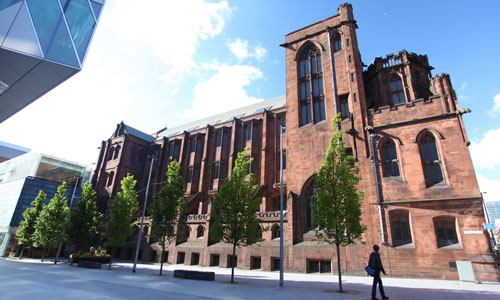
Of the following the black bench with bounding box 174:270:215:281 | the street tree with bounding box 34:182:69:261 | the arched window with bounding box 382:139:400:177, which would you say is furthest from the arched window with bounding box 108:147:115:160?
the arched window with bounding box 382:139:400:177

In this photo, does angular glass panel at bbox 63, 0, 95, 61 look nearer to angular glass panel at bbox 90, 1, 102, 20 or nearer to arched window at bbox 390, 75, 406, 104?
angular glass panel at bbox 90, 1, 102, 20

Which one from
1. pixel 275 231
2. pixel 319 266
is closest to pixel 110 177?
pixel 275 231

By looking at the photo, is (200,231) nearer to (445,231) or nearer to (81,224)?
(81,224)

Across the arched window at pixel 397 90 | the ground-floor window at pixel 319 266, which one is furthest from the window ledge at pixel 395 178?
the arched window at pixel 397 90

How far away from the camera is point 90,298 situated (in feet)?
27.0

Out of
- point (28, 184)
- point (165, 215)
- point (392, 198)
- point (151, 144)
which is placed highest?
point (151, 144)

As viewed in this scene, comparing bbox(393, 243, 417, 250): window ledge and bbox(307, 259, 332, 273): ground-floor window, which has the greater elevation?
bbox(393, 243, 417, 250): window ledge

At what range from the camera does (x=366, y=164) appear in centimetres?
2073

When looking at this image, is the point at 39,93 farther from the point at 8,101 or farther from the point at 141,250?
the point at 141,250

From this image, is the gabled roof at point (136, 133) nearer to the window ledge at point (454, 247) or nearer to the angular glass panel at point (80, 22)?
the angular glass panel at point (80, 22)

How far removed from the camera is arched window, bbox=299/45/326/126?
2566cm

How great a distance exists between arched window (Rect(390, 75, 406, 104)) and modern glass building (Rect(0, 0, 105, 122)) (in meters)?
26.2

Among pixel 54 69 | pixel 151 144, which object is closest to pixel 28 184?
pixel 151 144

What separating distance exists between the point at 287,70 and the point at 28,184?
138ft
